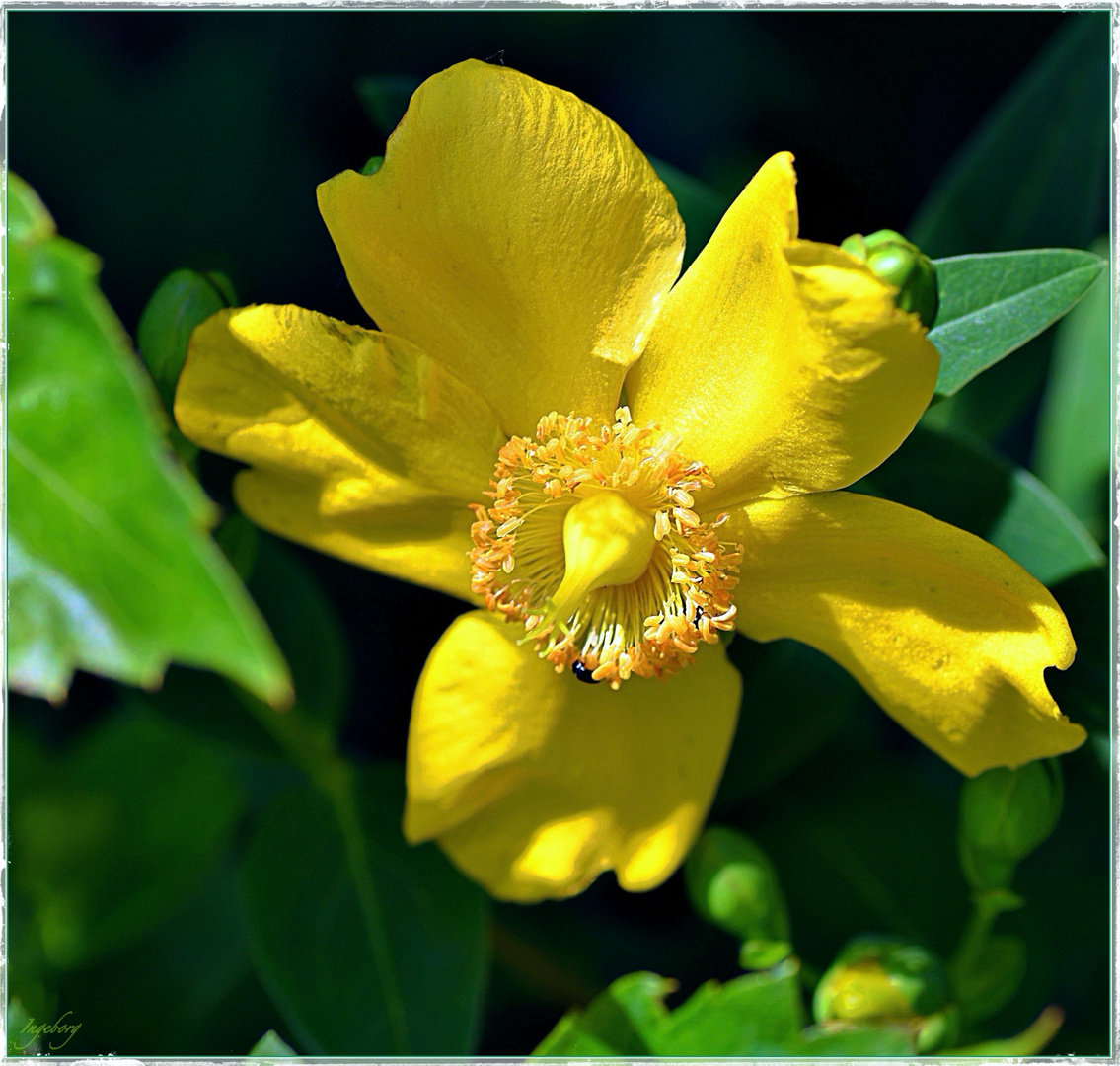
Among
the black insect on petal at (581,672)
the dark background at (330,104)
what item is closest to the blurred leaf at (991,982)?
the black insect on petal at (581,672)

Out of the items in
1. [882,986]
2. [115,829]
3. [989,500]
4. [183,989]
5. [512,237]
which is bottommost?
[183,989]

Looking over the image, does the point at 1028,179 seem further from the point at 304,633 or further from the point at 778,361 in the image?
the point at 304,633

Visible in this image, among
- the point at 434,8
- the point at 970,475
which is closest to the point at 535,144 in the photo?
the point at 434,8

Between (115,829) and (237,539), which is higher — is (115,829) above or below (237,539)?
below

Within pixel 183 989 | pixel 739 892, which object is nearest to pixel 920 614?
pixel 739 892

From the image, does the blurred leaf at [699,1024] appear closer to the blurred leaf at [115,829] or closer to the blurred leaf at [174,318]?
the blurred leaf at [115,829]

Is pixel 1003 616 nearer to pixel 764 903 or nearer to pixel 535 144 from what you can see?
pixel 764 903
